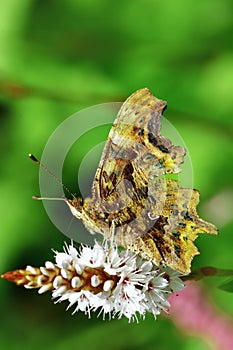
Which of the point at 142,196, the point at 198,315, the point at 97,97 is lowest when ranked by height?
the point at 198,315

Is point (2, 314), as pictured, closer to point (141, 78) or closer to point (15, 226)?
point (15, 226)

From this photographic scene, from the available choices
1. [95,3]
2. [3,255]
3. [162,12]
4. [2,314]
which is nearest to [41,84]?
[95,3]

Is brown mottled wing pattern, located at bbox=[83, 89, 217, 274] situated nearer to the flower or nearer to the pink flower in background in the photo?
the flower

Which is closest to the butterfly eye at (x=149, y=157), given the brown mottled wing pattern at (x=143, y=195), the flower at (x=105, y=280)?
the brown mottled wing pattern at (x=143, y=195)

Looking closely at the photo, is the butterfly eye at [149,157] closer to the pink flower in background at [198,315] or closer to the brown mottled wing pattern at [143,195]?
the brown mottled wing pattern at [143,195]

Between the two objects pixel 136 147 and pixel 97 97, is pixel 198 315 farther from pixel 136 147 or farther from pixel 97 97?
pixel 97 97

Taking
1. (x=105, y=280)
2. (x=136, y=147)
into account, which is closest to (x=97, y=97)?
(x=136, y=147)
